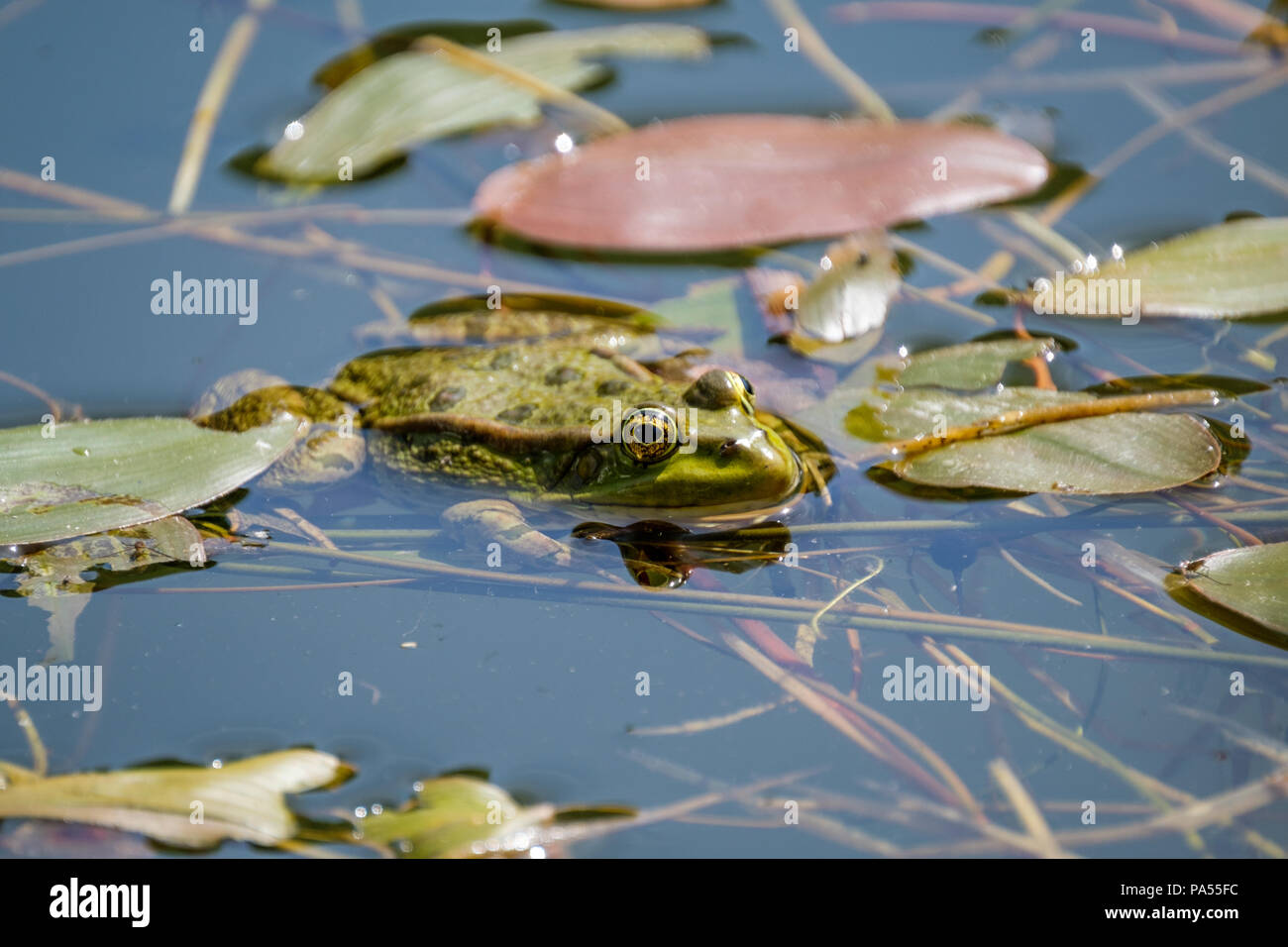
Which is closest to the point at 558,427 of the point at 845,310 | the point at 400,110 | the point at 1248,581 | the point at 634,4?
the point at 845,310

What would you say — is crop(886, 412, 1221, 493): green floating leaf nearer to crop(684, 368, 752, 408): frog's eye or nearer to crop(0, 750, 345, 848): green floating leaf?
crop(684, 368, 752, 408): frog's eye

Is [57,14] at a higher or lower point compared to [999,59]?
higher

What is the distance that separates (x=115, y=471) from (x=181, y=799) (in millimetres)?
1289

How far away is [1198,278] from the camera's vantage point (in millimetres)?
3850

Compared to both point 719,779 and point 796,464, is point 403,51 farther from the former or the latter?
point 719,779

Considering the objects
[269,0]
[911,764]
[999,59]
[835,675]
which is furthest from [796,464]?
[269,0]

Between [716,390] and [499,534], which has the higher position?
[716,390]

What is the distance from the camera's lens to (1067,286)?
4.00 meters

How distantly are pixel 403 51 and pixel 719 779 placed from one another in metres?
3.98

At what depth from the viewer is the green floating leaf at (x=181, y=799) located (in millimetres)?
2502

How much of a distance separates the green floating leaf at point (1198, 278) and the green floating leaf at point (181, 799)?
3145mm

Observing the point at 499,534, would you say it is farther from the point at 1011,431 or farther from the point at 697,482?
the point at 1011,431

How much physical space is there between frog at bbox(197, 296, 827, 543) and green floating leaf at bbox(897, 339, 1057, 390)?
0.45 meters
